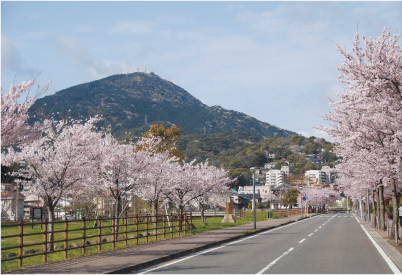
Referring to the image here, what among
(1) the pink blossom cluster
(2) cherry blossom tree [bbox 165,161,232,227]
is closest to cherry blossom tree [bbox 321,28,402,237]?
(1) the pink blossom cluster

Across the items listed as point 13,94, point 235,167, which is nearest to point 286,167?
point 235,167

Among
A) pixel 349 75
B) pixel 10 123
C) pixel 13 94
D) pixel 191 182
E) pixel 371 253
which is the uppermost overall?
pixel 349 75

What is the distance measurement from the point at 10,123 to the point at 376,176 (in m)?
17.7

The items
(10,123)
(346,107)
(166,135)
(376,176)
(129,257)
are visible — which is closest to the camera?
(10,123)

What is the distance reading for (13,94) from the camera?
9117mm

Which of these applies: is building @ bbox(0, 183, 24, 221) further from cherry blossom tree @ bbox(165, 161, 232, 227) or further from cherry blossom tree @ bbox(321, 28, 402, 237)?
cherry blossom tree @ bbox(321, 28, 402, 237)

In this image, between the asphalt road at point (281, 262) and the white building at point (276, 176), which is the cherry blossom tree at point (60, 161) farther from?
the white building at point (276, 176)

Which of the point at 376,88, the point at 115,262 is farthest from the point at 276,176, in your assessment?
the point at 115,262

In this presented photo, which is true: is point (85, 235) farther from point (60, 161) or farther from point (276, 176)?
point (276, 176)

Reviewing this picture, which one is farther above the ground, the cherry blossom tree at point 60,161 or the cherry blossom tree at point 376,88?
the cherry blossom tree at point 376,88

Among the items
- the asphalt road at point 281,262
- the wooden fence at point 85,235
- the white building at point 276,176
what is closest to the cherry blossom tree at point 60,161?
the wooden fence at point 85,235

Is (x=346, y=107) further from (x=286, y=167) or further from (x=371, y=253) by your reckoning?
(x=286, y=167)

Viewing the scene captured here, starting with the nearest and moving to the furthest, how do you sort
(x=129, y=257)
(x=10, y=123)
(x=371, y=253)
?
1. (x=10, y=123)
2. (x=129, y=257)
3. (x=371, y=253)

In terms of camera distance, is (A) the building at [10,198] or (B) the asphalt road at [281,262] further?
(A) the building at [10,198]
